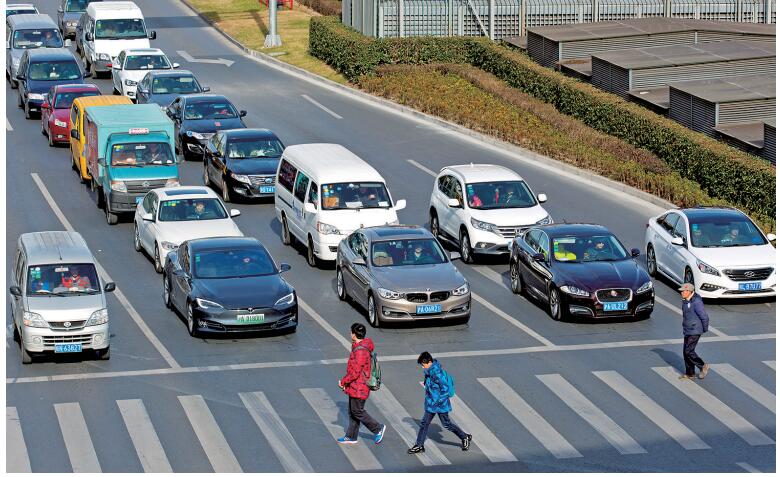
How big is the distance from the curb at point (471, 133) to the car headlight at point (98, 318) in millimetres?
17514

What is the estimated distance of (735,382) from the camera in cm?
2420

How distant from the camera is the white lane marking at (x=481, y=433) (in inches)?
813

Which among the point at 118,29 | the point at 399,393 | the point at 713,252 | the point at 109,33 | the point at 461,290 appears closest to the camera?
the point at 399,393

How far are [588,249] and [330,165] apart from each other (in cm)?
685

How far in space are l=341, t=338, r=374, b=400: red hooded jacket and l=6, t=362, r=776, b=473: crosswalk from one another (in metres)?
0.78

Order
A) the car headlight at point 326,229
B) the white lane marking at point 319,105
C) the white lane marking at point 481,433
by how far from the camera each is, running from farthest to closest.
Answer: the white lane marking at point 319,105
the car headlight at point 326,229
the white lane marking at point 481,433

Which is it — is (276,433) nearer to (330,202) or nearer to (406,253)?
(406,253)

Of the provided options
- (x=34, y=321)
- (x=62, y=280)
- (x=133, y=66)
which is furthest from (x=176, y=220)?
(x=133, y=66)

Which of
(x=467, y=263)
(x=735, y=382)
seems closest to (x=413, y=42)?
(x=467, y=263)

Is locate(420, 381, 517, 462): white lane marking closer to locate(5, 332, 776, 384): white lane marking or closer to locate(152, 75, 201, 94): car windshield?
locate(5, 332, 776, 384): white lane marking

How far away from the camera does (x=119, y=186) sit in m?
36.1

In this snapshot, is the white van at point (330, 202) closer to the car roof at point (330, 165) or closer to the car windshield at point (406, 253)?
the car roof at point (330, 165)

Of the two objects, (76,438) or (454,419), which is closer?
(76,438)

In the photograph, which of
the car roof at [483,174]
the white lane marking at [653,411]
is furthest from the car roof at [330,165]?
the white lane marking at [653,411]
